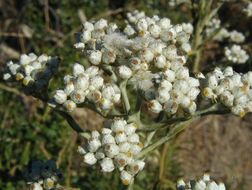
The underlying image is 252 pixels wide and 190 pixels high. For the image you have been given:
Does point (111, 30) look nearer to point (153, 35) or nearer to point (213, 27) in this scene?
point (153, 35)

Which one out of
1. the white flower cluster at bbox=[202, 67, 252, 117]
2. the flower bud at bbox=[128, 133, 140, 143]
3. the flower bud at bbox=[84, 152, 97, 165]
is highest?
the white flower cluster at bbox=[202, 67, 252, 117]

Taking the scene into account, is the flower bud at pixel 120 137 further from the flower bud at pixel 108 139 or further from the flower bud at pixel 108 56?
the flower bud at pixel 108 56

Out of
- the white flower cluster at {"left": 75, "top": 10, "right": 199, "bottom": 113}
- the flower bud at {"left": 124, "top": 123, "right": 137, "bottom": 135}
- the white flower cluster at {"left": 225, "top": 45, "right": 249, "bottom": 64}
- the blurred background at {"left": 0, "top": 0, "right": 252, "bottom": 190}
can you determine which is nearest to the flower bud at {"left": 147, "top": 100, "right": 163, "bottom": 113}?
the white flower cluster at {"left": 75, "top": 10, "right": 199, "bottom": 113}

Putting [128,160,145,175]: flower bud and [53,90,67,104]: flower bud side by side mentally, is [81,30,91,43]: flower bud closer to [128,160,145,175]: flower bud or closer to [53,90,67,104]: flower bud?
[53,90,67,104]: flower bud

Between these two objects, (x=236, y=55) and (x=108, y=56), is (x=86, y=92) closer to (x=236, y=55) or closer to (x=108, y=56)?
(x=108, y=56)

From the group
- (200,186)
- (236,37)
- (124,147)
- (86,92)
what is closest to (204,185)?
(200,186)

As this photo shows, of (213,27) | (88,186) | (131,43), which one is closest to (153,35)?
(131,43)

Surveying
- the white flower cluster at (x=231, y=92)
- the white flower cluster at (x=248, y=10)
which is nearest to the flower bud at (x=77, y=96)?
the white flower cluster at (x=231, y=92)
